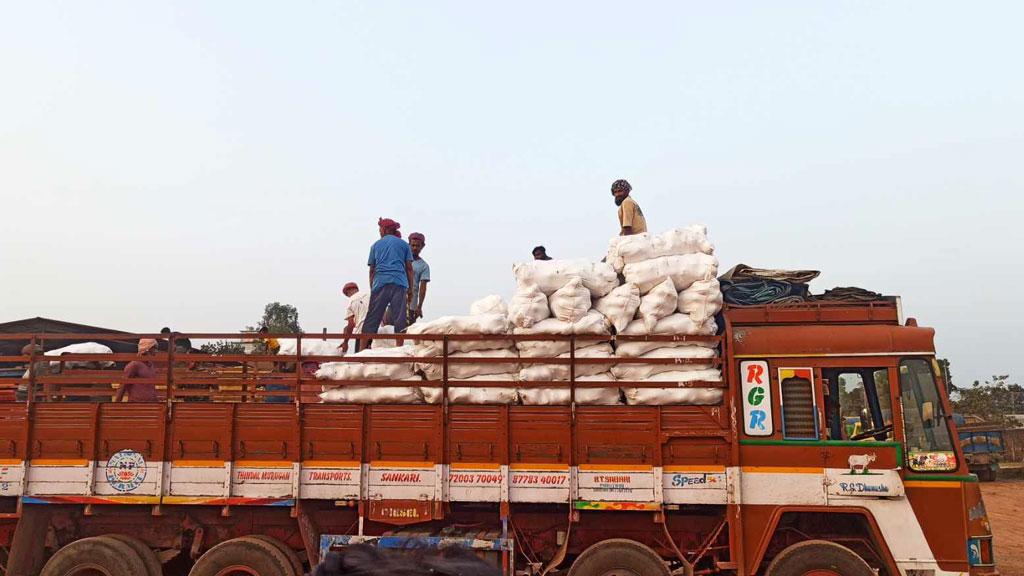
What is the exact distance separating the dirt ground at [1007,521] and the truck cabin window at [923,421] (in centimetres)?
508

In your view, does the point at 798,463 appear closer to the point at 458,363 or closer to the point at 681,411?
the point at 681,411

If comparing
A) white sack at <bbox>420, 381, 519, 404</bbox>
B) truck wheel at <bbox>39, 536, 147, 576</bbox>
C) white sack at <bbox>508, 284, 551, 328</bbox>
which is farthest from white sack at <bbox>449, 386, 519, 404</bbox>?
truck wheel at <bbox>39, 536, 147, 576</bbox>

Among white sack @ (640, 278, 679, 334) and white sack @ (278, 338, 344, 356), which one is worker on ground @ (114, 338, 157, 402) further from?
white sack @ (640, 278, 679, 334)

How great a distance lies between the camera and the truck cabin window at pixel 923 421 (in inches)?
237

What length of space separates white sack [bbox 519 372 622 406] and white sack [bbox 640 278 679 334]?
61 cm

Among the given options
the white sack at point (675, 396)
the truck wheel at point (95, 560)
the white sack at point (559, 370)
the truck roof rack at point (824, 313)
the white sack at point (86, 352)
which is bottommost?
the truck wheel at point (95, 560)

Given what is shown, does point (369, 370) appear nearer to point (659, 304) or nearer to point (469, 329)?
point (469, 329)

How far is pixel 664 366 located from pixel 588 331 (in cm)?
73

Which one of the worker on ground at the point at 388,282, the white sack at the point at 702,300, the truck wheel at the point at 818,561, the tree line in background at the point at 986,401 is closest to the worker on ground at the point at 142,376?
the worker on ground at the point at 388,282

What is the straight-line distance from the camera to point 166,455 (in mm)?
6598

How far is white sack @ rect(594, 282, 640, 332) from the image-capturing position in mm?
6562

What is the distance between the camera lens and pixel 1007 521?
14078mm

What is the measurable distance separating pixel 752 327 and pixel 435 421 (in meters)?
2.96

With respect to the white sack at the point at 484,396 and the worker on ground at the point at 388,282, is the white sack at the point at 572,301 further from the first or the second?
the worker on ground at the point at 388,282
